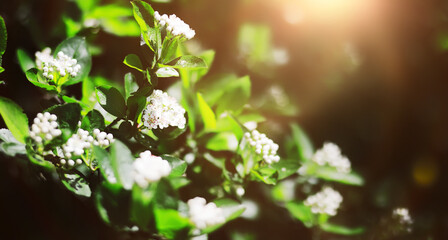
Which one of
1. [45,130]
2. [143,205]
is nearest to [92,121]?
[45,130]

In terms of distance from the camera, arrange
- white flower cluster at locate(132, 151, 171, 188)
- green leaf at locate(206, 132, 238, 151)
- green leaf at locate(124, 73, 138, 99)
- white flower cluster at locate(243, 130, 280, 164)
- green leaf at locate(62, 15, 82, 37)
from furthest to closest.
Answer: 1. green leaf at locate(62, 15, 82, 37)
2. green leaf at locate(206, 132, 238, 151)
3. white flower cluster at locate(243, 130, 280, 164)
4. green leaf at locate(124, 73, 138, 99)
5. white flower cluster at locate(132, 151, 171, 188)

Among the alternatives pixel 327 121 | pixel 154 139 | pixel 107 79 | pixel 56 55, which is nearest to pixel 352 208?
pixel 327 121

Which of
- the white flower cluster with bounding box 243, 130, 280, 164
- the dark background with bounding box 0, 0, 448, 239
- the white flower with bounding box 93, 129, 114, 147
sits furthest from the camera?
→ the dark background with bounding box 0, 0, 448, 239

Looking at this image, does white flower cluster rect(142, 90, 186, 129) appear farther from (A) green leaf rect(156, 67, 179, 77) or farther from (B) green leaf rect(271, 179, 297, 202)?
(B) green leaf rect(271, 179, 297, 202)

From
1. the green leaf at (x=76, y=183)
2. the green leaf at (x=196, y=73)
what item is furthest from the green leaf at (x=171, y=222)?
the green leaf at (x=196, y=73)

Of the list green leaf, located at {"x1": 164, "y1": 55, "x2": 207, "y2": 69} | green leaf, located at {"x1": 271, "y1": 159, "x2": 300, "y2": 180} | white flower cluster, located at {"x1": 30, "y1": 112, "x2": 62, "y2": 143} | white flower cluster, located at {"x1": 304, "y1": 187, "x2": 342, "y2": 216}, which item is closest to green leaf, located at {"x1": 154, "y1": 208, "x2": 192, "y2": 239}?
white flower cluster, located at {"x1": 30, "y1": 112, "x2": 62, "y2": 143}

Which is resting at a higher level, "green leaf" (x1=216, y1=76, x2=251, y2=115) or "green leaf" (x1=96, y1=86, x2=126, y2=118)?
"green leaf" (x1=216, y1=76, x2=251, y2=115)

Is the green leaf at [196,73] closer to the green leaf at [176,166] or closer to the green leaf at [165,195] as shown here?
the green leaf at [176,166]
